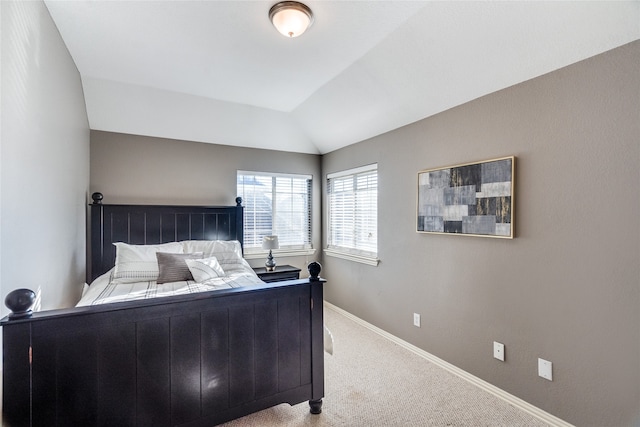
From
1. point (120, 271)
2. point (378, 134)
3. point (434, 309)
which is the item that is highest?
point (378, 134)

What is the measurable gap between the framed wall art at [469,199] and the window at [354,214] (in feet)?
2.55

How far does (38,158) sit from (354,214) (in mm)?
3005

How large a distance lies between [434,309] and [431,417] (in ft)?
3.14

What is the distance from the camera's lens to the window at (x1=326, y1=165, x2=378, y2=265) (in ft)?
11.8

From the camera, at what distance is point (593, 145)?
1769 mm

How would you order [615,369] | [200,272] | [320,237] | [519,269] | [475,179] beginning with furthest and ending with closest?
[320,237]
[200,272]
[475,179]
[519,269]
[615,369]

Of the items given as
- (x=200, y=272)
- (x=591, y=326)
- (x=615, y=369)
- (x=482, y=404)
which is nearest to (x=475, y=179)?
(x=591, y=326)

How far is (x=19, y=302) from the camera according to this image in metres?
1.25

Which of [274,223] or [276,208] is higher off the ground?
[276,208]

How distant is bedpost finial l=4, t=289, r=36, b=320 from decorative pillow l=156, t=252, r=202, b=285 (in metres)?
1.46

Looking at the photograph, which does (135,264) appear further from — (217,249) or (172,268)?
(217,249)

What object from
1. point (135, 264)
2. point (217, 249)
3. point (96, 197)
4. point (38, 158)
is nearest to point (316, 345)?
point (217, 249)

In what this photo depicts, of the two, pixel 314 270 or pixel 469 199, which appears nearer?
pixel 314 270

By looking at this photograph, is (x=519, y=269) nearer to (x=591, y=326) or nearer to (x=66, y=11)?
(x=591, y=326)
